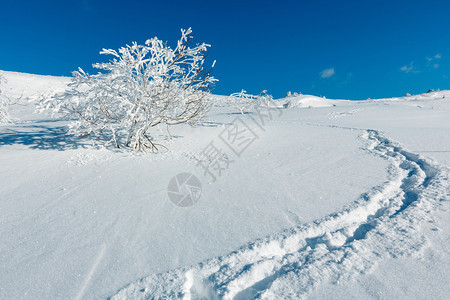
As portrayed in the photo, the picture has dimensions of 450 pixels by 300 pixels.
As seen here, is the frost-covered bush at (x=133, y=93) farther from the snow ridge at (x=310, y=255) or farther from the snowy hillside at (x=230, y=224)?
the snow ridge at (x=310, y=255)

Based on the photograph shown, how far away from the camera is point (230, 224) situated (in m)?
2.02

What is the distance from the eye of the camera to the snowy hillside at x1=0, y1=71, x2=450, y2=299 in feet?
4.72

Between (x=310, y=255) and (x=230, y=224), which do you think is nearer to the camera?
(x=310, y=255)

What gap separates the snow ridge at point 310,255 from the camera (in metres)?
1.41

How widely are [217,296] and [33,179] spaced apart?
2.80 m

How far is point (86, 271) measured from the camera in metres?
1.58

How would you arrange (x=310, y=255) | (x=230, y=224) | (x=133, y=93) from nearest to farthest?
(x=310, y=255) < (x=230, y=224) < (x=133, y=93)

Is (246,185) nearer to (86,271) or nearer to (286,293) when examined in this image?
(286,293)

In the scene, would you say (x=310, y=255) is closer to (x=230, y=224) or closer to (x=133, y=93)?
(x=230, y=224)

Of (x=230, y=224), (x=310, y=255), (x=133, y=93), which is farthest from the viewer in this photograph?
(x=133, y=93)

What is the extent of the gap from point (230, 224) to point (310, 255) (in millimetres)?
638

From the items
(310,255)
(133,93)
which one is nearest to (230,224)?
(310,255)

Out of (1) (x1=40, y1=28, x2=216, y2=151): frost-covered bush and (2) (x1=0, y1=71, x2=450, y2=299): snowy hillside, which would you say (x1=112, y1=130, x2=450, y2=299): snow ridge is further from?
(1) (x1=40, y1=28, x2=216, y2=151): frost-covered bush

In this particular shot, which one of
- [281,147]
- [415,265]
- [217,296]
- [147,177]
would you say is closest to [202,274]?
[217,296]
